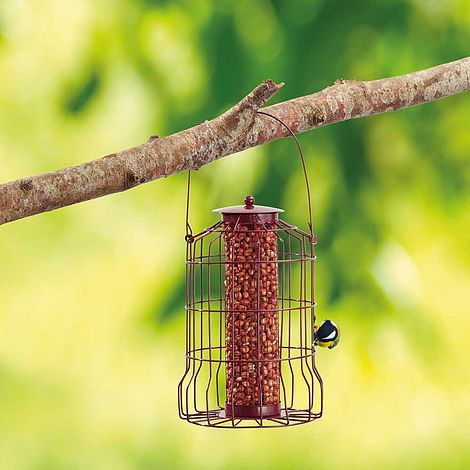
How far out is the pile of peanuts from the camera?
1.67 metres

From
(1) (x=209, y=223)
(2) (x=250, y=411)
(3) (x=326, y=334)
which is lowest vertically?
(2) (x=250, y=411)

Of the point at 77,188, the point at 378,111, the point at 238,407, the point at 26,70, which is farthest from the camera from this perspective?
the point at 26,70

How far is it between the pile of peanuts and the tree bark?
17cm

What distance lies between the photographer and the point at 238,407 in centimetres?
168

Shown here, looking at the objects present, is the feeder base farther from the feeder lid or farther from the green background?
the green background

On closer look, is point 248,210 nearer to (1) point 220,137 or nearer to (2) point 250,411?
(1) point 220,137

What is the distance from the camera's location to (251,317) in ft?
5.54

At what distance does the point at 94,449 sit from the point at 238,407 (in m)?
1.10

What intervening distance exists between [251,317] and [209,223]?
1.04 metres

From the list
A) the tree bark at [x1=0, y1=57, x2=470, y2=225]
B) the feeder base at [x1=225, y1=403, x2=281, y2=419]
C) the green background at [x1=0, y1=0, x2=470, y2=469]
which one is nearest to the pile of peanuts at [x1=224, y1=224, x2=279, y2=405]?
the feeder base at [x1=225, y1=403, x2=281, y2=419]

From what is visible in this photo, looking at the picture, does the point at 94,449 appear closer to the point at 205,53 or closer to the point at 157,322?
the point at 157,322

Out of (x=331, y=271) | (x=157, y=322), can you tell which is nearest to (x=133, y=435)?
(x=157, y=322)

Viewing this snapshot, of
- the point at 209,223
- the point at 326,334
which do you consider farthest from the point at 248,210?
the point at 209,223

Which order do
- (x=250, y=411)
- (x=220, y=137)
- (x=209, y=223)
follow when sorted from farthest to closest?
(x=209, y=223), (x=250, y=411), (x=220, y=137)
